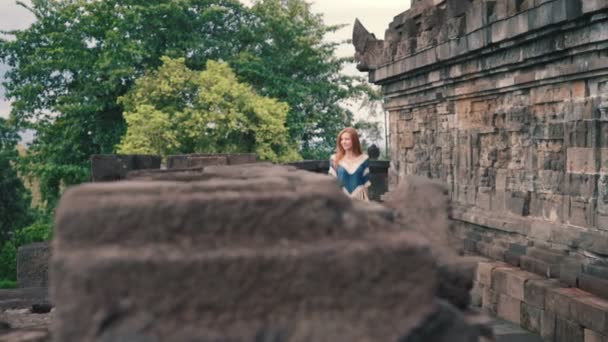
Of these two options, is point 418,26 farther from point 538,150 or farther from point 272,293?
point 272,293

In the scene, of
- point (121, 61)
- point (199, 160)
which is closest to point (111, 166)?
point (199, 160)

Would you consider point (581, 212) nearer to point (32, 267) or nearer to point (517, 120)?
point (517, 120)

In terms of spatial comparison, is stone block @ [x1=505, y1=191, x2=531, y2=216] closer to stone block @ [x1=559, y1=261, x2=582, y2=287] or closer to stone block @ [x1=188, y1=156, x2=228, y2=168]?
stone block @ [x1=559, y1=261, x2=582, y2=287]

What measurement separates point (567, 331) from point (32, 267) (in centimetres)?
617

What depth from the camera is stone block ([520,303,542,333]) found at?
23.2 ft

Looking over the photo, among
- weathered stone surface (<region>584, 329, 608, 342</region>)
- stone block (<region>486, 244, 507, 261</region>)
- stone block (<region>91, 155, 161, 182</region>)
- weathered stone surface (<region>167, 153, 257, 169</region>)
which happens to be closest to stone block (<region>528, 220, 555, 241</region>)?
stone block (<region>486, 244, 507, 261</region>)

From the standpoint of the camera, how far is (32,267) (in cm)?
805

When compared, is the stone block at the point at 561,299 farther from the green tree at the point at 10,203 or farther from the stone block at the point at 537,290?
the green tree at the point at 10,203

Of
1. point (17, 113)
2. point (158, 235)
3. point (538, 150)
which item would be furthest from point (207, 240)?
point (17, 113)

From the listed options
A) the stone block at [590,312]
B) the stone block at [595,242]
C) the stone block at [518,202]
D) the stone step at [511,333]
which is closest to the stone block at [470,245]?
the stone block at [518,202]

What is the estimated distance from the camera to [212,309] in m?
1.37

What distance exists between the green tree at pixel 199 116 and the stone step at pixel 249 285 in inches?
777

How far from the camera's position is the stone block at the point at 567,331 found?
20.5 ft

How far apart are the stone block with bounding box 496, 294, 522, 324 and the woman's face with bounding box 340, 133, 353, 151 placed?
3041mm
